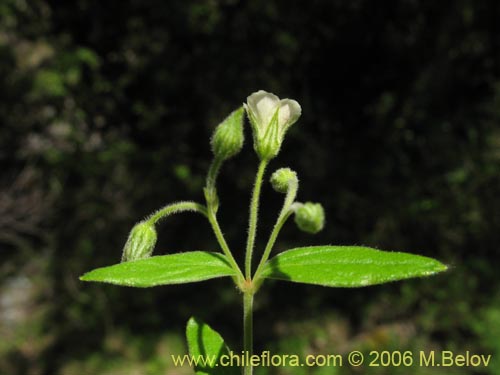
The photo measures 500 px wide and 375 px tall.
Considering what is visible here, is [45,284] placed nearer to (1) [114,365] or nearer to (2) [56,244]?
(2) [56,244]

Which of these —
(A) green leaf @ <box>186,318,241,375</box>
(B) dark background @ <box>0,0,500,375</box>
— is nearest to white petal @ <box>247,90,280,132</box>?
(A) green leaf @ <box>186,318,241,375</box>

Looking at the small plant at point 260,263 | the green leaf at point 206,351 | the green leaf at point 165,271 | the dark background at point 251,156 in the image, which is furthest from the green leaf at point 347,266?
the dark background at point 251,156

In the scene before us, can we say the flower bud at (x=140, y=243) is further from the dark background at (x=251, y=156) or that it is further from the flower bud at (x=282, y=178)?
the dark background at (x=251, y=156)

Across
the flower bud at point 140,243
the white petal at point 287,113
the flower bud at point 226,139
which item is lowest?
the flower bud at point 140,243

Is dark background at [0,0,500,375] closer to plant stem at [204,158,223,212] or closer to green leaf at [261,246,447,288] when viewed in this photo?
A: plant stem at [204,158,223,212]

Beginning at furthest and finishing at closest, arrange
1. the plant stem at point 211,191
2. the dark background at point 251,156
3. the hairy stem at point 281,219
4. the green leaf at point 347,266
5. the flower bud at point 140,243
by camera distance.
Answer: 1. the dark background at point 251,156
2. the flower bud at point 140,243
3. the plant stem at point 211,191
4. the hairy stem at point 281,219
5. the green leaf at point 347,266

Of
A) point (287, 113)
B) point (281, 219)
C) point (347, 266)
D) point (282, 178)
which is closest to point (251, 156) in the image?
point (287, 113)

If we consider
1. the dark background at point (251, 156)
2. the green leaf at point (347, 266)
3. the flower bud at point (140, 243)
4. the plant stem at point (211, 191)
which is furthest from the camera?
the dark background at point (251, 156)
